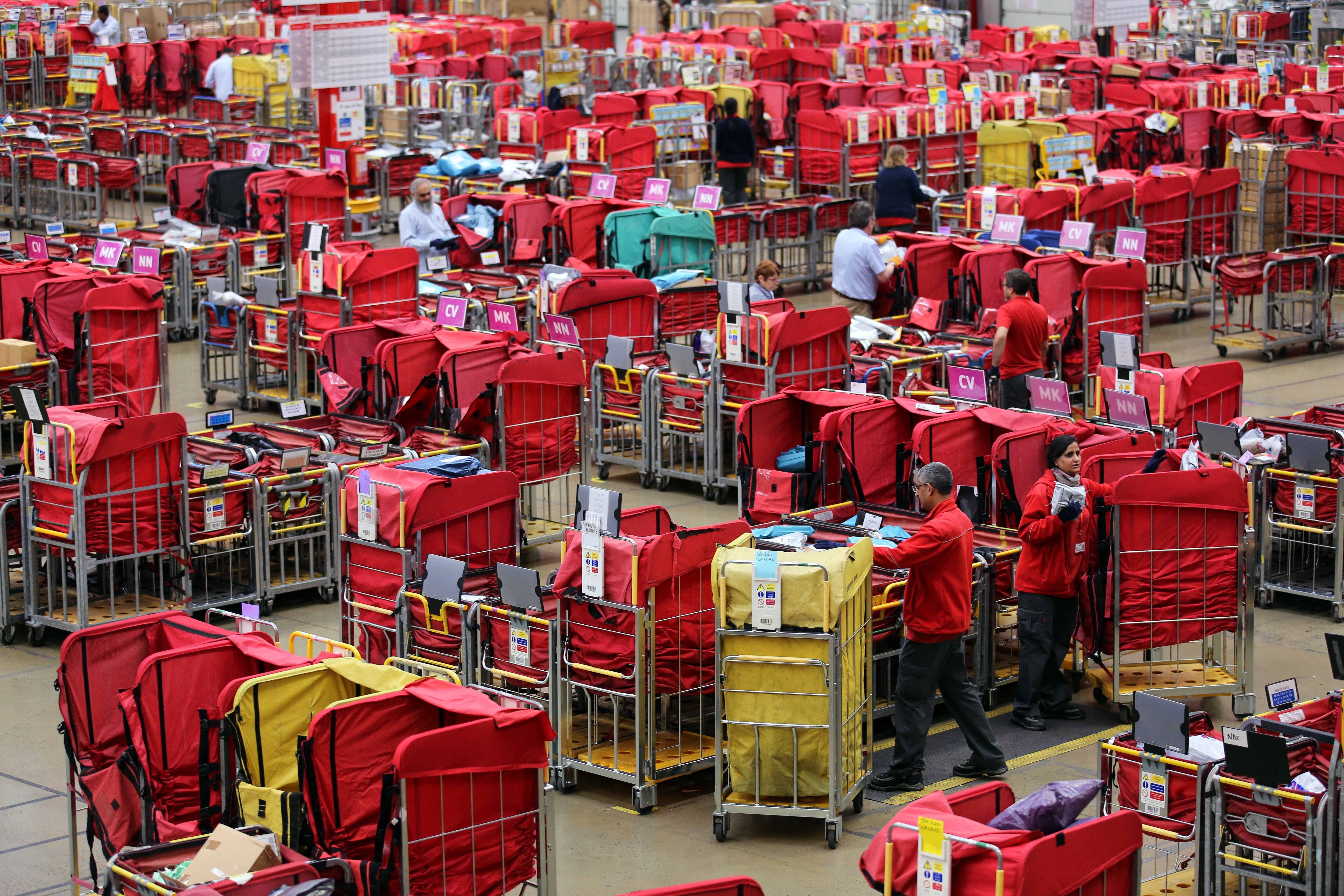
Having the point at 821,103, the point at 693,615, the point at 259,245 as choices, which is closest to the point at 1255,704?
the point at 693,615

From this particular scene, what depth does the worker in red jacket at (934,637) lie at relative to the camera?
1021 centimetres

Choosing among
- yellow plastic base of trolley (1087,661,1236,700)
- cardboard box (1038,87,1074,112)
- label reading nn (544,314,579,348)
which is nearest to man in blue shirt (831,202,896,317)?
label reading nn (544,314,579,348)

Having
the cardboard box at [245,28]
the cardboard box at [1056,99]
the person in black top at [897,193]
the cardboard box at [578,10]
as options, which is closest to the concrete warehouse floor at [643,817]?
the person in black top at [897,193]

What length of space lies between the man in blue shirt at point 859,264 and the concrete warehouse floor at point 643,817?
21.8 feet

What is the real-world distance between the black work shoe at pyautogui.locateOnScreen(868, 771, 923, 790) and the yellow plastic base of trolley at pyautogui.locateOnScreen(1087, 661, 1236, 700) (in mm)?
1621

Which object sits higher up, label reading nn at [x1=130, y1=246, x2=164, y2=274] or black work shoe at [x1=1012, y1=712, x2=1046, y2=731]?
label reading nn at [x1=130, y1=246, x2=164, y2=274]

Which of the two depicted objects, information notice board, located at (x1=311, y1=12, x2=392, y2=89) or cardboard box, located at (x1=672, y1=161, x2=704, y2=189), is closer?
information notice board, located at (x1=311, y1=12, x2=392, y2=89)

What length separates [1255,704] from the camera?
1196cm

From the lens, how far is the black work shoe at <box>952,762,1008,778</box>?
1065 centimetres

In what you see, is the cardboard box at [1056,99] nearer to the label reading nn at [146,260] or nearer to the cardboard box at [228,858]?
the label reading nn at [146,260]

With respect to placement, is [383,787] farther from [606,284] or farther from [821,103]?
[821,103]

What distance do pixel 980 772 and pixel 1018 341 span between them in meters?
6.29

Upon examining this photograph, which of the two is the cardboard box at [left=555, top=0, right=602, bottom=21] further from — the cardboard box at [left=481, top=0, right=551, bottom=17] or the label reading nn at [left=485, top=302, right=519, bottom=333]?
the label reading nn at [left=485, top=302, right=519, bottom=333]

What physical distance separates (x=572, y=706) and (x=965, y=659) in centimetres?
250
